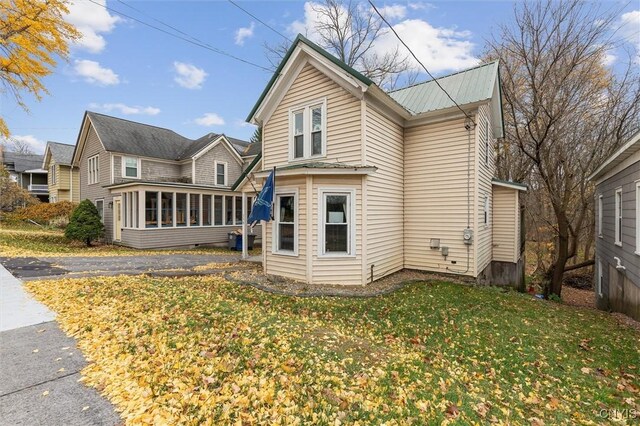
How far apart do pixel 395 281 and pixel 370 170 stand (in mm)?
3464

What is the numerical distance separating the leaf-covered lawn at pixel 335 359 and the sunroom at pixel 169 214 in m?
8.55

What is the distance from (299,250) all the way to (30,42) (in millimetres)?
A: 17498

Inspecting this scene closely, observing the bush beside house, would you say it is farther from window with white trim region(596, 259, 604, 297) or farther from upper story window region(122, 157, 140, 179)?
window with white trim region(596, 259, 604, 297)

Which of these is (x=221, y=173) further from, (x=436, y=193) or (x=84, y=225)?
(x=436, y=193)

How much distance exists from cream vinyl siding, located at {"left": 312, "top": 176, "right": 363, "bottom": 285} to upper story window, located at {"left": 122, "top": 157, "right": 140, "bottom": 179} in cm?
1507

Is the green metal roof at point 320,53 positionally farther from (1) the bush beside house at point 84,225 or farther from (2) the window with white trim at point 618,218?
(1) the bush beside house at point 84,225

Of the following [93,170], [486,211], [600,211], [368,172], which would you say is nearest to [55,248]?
[93,170]

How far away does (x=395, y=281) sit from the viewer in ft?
29.4

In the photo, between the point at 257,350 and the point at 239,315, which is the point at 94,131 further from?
the point at 257,350

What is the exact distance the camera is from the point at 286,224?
898 cm

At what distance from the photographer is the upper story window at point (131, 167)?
17.9 metres

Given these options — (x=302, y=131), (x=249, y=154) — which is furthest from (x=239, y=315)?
(x=249, y=154)

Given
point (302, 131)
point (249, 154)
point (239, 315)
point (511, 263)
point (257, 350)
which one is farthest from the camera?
point (249, 154)

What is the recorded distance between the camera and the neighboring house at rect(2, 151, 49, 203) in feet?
118
